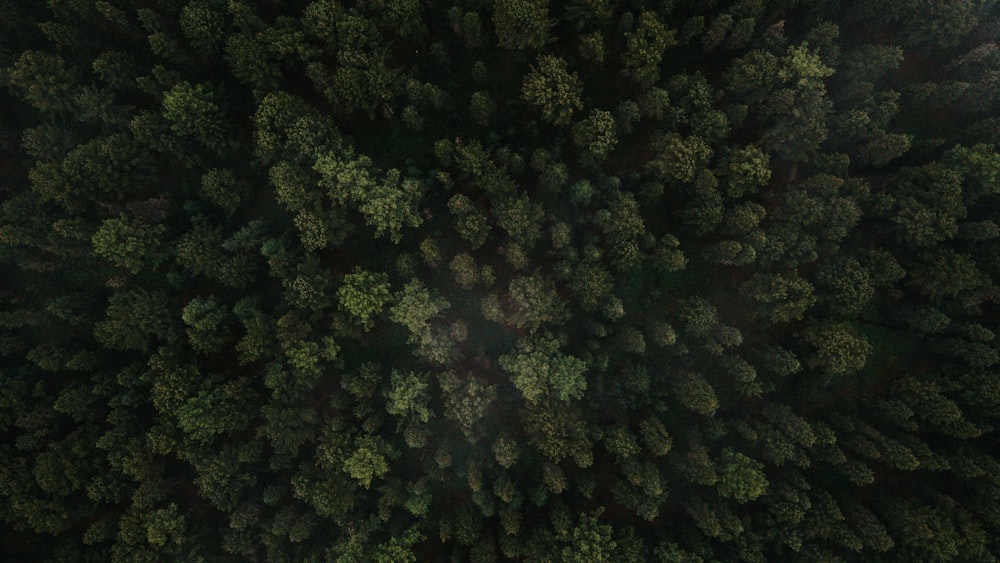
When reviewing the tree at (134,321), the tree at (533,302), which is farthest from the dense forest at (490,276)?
the tree at (134,321)

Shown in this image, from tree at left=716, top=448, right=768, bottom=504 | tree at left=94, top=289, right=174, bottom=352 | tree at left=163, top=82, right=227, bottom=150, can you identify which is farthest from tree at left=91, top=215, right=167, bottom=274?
tree at left=716, top=448, right=768, bottom=504

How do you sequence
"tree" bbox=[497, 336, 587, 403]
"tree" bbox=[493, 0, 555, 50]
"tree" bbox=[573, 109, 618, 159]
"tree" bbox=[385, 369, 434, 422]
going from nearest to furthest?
"tree" bbox=[493, 0, 555, 50], "tree" bbox=[497, 336, 587, 403], "tree" bbox=[385, 369, 434, 422], "tree" bbox=[573, 109, 618, 159]

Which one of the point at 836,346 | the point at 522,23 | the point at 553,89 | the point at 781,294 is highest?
the point at 522,23

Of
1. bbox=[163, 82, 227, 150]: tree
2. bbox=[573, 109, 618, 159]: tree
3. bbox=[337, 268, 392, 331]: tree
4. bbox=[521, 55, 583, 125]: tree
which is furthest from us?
bbox=[573, 109, 618, 159]: tree

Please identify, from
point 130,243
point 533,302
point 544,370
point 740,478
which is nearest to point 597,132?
point 533,302

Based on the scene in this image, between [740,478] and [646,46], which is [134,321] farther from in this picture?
Answer: [740,478]

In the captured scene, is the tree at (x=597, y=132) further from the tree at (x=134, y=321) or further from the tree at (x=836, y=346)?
the tree at (x=134, y=321)

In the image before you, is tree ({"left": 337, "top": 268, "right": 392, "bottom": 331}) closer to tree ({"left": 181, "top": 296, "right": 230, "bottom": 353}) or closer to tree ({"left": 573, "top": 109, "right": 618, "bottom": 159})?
tree ({"left": 181, "top": 296, "right": 230, "bottom": 353})
